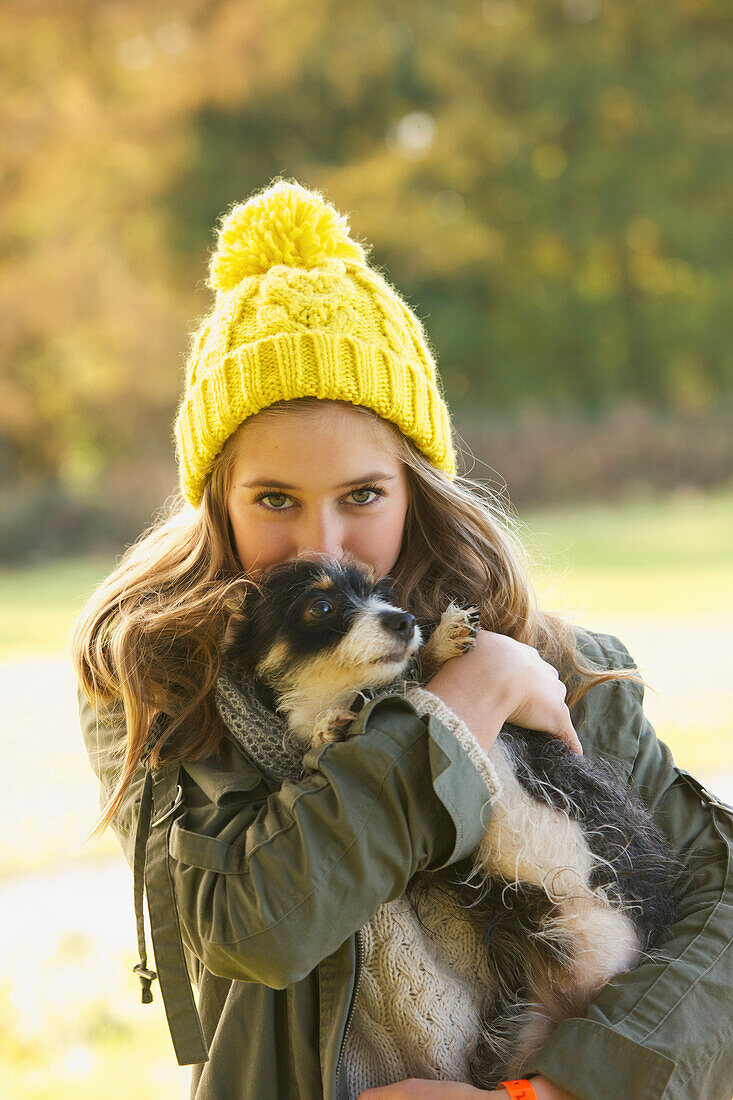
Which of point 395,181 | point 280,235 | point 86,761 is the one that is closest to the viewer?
point 280,235

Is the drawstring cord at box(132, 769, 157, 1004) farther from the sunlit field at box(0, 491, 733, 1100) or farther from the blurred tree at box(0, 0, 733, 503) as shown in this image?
the blurred tree at box(0, 0, 733, 503)

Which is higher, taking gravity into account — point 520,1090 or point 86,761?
point 86,761

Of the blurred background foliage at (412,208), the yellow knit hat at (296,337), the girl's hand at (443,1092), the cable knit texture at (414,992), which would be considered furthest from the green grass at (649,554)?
the girl's hand at (443,1092)

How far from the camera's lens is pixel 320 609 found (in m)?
1.89

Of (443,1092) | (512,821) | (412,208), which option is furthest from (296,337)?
(412,208)

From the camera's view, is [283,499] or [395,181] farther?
[395,181]

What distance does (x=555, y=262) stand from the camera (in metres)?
18.2

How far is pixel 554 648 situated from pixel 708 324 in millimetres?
17291

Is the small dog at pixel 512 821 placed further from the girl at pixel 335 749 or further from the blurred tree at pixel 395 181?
the blurred tree at pixel 395 181

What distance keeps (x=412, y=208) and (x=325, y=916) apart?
52.9 feet

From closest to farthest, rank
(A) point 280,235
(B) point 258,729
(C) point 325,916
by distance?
1. (C) point 325,916
2. (B) point 258,729
3. (A) point 280,235

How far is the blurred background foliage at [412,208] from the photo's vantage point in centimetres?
1458

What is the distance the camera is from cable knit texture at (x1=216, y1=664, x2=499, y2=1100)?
163 centimetres

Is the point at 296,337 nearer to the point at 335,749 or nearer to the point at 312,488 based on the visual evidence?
the point at 312,488
